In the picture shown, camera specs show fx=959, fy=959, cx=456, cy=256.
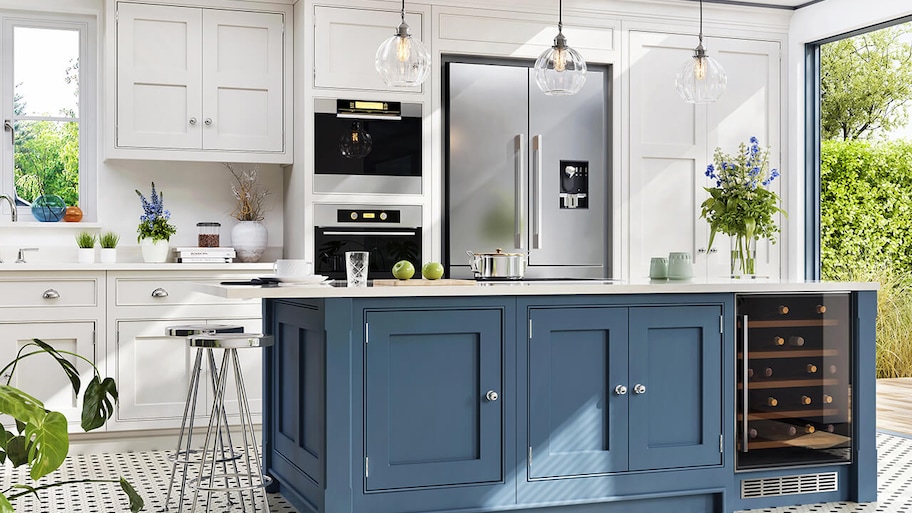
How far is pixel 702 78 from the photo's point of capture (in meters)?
3.77

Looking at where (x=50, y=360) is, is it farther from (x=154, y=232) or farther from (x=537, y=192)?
(x=537, y=192)

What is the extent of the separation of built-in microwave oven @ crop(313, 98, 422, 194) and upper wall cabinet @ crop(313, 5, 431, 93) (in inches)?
4.1

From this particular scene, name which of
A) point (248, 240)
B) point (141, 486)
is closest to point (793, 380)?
point (141, 486)

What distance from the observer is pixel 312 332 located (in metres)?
3.31

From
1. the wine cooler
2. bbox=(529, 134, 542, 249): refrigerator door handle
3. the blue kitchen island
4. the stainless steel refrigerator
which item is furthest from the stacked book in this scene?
the wine cooler

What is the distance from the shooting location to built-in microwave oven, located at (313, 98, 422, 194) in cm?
502

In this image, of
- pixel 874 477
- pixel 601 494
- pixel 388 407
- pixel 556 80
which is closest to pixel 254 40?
pixel 556 80

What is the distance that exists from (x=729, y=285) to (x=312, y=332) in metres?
1.56

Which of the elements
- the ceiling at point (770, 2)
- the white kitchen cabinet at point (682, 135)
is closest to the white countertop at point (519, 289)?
the white kitchen cabinet at point (682, 135)

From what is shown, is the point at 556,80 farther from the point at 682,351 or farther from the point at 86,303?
the point at 86,303

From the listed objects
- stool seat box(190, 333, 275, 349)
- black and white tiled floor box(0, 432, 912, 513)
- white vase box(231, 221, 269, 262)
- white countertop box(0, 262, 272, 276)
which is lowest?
black and white tiled floor box(0, 432, 912, 513)

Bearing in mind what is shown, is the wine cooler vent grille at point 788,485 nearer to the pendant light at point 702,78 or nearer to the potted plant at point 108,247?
the pendant light at point 702,78

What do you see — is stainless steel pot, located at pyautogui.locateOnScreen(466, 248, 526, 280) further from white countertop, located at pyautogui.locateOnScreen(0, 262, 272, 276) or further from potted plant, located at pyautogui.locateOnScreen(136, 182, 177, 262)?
potted plant, located at pyautogui.locateOnScreen(136, 182, 177, 262)

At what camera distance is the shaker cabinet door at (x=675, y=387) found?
11.5 feet
